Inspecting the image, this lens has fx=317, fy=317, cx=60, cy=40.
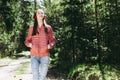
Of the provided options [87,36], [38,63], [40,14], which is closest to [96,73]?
[87,36]

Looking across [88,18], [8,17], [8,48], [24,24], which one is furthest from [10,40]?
[88,18]

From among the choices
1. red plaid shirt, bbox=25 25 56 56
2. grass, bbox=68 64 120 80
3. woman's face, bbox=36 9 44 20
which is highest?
woman's face, bbox=36 9 44 20

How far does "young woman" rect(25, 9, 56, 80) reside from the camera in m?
7.81

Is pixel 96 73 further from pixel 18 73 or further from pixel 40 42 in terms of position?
pixel 18 73

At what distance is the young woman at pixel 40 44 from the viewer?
7.81 metres

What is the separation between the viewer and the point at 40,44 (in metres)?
7.86

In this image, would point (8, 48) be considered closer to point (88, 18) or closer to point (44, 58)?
point (88, 18)

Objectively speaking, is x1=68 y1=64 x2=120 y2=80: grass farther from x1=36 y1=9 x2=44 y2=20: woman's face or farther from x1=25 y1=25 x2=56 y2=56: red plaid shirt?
x1=36 y1=9 x2=44 y2=20: woman's face

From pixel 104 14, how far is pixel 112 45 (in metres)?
1.81

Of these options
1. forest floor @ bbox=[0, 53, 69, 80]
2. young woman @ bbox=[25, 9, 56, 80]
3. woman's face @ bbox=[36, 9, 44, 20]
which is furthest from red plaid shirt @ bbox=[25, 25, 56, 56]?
forest floor @ bbox=[0, 53, 69, 80]

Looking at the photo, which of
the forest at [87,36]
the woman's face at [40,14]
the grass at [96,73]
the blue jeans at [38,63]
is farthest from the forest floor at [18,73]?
the woman's face at [40,14]

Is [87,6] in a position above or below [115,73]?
above

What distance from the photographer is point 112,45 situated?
1541cm

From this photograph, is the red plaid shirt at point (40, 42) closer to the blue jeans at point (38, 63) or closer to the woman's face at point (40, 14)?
the blue jeans at point (38, 63)
